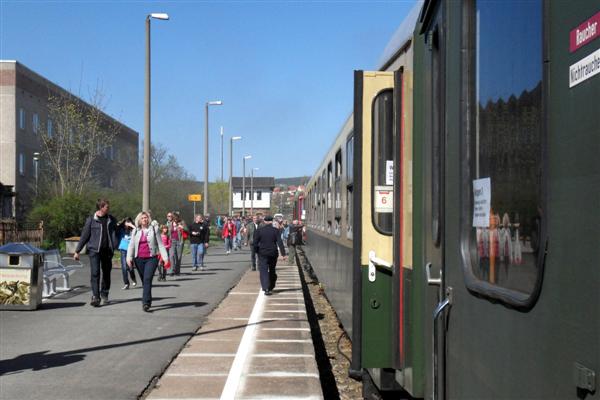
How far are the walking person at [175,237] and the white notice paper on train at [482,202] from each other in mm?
17357

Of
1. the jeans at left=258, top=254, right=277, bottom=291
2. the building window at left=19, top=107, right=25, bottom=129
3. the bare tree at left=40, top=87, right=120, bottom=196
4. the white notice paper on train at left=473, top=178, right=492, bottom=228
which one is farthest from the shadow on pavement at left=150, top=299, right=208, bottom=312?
the building window at left=19, top=107, right=25, bottom=129

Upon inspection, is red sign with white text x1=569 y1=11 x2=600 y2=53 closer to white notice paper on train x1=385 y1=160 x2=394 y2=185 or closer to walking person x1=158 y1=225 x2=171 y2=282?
white notice paper on train x1=385 y1=160 x2=394 y2=185

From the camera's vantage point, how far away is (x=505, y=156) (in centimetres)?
260

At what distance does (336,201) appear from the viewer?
998 cm

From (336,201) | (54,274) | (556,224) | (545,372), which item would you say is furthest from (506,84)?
(54,274)

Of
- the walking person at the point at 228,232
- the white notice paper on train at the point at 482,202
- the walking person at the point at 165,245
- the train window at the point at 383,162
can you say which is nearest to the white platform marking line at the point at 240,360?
the train window at the point at 383,162

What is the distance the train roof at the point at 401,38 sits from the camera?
4.47 meters

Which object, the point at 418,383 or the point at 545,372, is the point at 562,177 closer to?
the point at 545,372

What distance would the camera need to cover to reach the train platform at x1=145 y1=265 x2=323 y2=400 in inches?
262

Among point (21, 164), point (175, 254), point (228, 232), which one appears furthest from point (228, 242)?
point (21, 164)

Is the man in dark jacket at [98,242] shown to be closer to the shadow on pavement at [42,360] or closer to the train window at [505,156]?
the shadow on pavement at [42,360]

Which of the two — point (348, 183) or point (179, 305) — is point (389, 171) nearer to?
point (348, 183)

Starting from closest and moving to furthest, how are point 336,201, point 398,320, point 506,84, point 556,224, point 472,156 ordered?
point 556,224
point 506,84
point 472,156
point 398,320
point 336,201

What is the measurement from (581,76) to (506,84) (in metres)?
0.63
